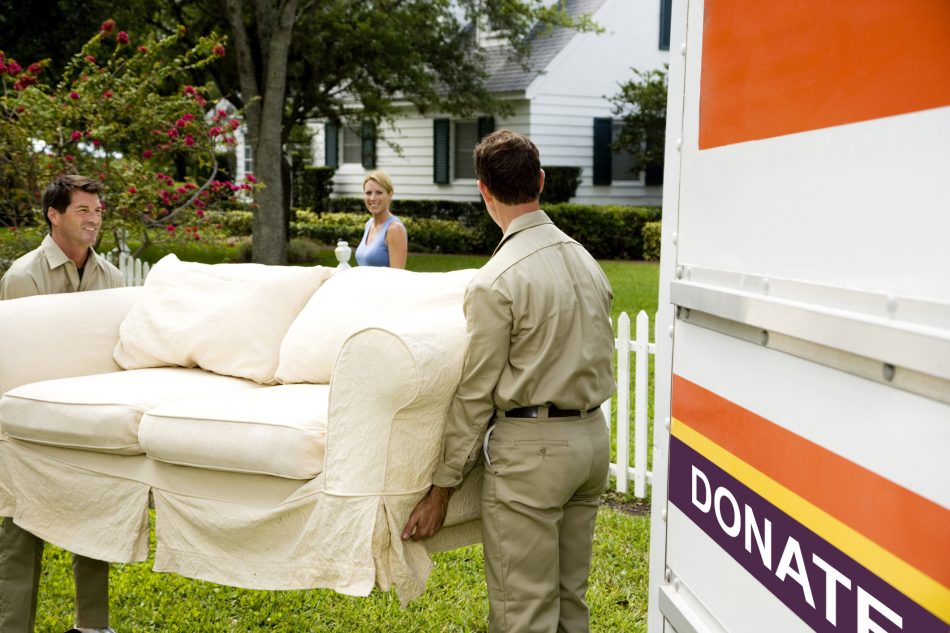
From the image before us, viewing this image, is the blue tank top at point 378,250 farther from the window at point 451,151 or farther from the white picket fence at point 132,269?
the window at point 451,151

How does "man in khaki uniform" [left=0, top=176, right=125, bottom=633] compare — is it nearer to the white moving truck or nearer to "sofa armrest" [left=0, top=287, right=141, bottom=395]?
"sofa armrest" [left=0, top=287, right=141, bottom=395]

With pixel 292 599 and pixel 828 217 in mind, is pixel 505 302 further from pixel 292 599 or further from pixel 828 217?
pixel 292 599

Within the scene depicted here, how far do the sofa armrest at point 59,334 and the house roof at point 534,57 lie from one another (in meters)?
16.5

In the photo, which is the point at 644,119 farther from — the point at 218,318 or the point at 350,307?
the point at 350,307

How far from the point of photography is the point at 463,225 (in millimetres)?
21297

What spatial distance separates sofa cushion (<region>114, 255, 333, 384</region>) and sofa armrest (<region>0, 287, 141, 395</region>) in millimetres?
96

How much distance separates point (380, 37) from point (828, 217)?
52.6ft

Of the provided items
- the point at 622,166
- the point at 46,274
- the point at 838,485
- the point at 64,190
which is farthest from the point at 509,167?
the point at 622,166

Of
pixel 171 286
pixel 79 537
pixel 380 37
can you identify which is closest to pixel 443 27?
pixel 380 37

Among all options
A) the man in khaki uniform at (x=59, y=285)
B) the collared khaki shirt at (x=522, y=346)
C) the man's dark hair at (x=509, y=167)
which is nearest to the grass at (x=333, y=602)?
the man in khaki uniform at (x=59, y=285)

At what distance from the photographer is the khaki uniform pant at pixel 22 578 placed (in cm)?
404

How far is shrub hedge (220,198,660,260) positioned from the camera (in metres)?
19.0

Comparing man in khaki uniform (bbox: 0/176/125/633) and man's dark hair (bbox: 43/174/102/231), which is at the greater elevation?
man's dark hair (bbox: 43/174/102/231)

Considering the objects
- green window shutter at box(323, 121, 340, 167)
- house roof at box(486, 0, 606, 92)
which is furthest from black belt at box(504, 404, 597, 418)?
green window shutter at box(323, 121, 340, 167)
